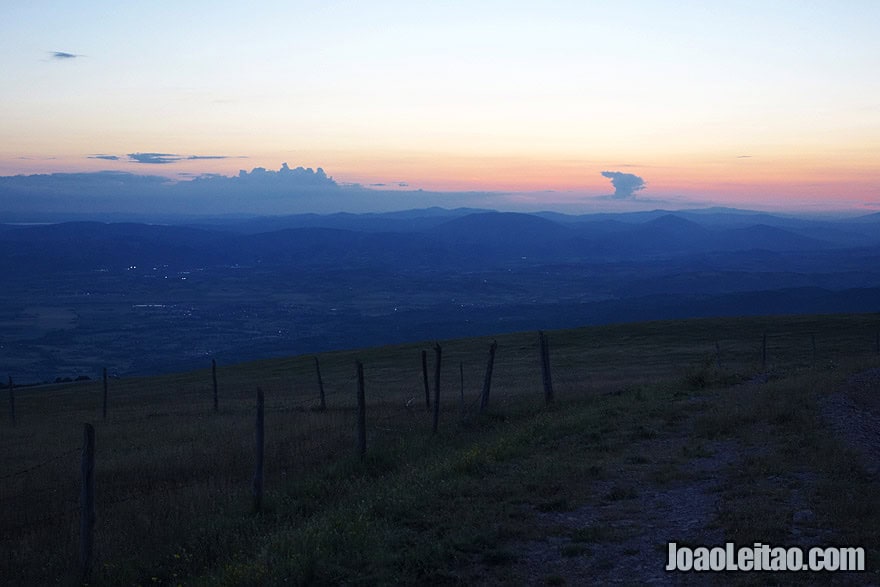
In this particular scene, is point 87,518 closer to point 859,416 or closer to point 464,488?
point 464,488

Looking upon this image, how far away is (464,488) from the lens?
10516mm

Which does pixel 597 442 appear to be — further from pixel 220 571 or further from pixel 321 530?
pixel 220 571

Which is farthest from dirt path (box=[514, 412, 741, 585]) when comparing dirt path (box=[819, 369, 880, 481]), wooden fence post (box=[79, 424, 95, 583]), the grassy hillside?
wooden fence post (box=[79, 424, 95, 583])

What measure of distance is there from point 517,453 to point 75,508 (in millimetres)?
7110

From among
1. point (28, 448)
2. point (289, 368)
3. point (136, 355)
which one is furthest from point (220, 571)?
point (136, 355)

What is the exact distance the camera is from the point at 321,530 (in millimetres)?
8797

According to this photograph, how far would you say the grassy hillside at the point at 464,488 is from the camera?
8008mm

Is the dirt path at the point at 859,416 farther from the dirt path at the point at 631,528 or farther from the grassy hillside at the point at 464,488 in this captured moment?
the dirt path at the point at 631,528

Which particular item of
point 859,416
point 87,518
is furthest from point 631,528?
point 859,416

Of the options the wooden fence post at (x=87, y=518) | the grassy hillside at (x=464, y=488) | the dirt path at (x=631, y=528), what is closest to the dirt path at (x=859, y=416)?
the grassy hillside at (x=464, y=488)

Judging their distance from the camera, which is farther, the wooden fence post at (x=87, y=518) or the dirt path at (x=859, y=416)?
the dirt path at (x=859, y=416)

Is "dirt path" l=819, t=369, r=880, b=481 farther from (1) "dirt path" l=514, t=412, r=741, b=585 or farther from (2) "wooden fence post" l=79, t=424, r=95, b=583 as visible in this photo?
(2) "wooden fence post" l=79, t=424, r=95, b=583

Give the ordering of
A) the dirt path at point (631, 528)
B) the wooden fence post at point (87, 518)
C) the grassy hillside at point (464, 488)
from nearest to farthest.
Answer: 1. the dirt path at point (631, 528)
2. the grassy hillside at point (464, 488)
3. the wooden fence post at point (87, 518)

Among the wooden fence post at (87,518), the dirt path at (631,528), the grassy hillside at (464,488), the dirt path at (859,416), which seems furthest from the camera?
the dirt path at (859,416)
